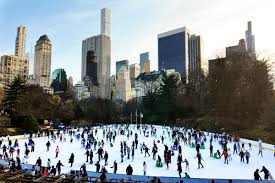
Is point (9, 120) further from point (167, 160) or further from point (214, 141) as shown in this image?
point (167, 160)

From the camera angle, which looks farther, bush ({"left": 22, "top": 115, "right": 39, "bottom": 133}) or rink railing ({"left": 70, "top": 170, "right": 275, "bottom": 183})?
Result: bush ({"left": 22, "top": 115, "right": 39, "bottom": 133})

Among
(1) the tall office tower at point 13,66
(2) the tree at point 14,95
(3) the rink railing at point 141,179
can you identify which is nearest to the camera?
(3) the rink railing at point 141,179

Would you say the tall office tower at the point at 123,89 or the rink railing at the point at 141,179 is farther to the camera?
the tall office tower at the point at 123,89

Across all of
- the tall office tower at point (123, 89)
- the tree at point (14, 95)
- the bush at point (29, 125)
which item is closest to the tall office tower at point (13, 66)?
the tall office tower at point (123, 89)

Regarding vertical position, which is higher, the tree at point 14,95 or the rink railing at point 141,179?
the tree at point 14,95

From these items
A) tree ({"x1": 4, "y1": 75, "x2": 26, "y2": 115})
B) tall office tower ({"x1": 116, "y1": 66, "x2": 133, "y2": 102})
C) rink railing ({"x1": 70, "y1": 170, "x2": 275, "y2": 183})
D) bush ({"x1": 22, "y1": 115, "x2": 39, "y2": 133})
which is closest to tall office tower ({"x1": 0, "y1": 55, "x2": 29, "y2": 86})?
tall office tower ({"x1": 116, "y1": 66, "x2": 133, "y2": 102})

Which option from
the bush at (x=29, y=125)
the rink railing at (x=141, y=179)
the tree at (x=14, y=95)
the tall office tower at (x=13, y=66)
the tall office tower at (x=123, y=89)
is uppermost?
the tall office tower at (x=13, y=66)

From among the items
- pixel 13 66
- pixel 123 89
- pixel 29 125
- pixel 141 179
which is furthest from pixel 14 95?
pixel 123 89

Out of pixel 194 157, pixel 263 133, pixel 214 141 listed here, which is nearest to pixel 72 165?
pixel 194 157

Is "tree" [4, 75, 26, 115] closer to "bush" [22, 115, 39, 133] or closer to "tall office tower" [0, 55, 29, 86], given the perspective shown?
"bush" [22, 115, 39, 133]

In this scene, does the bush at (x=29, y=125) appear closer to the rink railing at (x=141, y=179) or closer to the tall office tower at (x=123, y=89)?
the rink railing at (x=141, y=179)

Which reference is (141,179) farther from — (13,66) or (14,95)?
(13,66)
